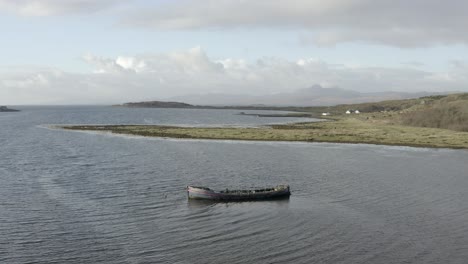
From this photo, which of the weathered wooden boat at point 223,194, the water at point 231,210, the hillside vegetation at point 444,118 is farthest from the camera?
the hillside vegetation at point 444,118

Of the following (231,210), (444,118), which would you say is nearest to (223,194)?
(231,210)

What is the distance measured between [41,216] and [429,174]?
55868mm

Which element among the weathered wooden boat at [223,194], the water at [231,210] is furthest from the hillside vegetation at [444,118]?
the weathered wooden boat at [223,194]

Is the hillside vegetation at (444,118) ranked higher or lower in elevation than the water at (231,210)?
higher

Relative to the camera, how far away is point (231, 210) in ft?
175

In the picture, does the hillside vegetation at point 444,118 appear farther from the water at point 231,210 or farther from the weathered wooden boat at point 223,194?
the weathered wooden boat at point 223,194

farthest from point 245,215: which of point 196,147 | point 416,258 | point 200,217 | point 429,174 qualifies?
point 196,147

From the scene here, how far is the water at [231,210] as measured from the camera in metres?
39.9

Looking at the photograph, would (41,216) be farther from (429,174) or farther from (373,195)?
(429,174)

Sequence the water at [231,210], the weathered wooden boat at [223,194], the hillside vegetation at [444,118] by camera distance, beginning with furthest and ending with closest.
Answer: the hillside vegetation at [444,118] < the weathered wooden boat at [223,194] < the water at [231,210]

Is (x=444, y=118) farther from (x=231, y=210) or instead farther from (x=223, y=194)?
(x=231, y=210)

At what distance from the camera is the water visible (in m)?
39.9

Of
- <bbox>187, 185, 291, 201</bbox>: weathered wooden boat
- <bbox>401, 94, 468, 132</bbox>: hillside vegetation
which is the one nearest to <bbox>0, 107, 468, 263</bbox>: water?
<bbox>187, 185, 291, 201</bbox>: weathered wooden boat

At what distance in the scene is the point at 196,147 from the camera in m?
111
